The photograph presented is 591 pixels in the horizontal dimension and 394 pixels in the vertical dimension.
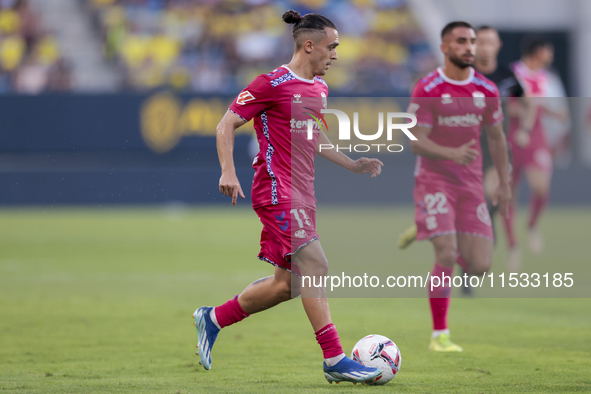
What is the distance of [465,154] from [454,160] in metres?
0.09

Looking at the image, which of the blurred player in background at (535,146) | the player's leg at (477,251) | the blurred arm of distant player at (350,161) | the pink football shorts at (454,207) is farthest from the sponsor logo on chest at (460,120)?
the blurred player in background at (535,146)

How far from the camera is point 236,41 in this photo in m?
19.6

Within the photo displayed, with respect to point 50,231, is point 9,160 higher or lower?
higher

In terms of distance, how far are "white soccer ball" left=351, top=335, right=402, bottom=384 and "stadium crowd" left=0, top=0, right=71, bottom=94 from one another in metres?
14.0

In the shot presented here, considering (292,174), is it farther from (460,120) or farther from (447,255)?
(460,120)

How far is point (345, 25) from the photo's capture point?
67.4 ft

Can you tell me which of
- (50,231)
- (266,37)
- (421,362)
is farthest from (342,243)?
(266,37)

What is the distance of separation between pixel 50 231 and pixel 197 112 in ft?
15.7

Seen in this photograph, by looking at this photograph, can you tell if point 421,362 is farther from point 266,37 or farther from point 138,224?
point 266,37

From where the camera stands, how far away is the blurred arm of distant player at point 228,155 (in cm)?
422

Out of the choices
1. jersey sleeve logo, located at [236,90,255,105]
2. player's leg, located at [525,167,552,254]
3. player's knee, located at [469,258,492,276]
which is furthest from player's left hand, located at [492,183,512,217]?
player's leg, located at [525,167,552,254]

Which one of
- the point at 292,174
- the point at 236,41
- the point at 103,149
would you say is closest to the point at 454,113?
the point at 292,174

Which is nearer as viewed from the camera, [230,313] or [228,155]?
[228,155]

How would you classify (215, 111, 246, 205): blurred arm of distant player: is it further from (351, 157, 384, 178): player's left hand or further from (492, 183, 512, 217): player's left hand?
(492, 183, 512, 217): player's left hand
